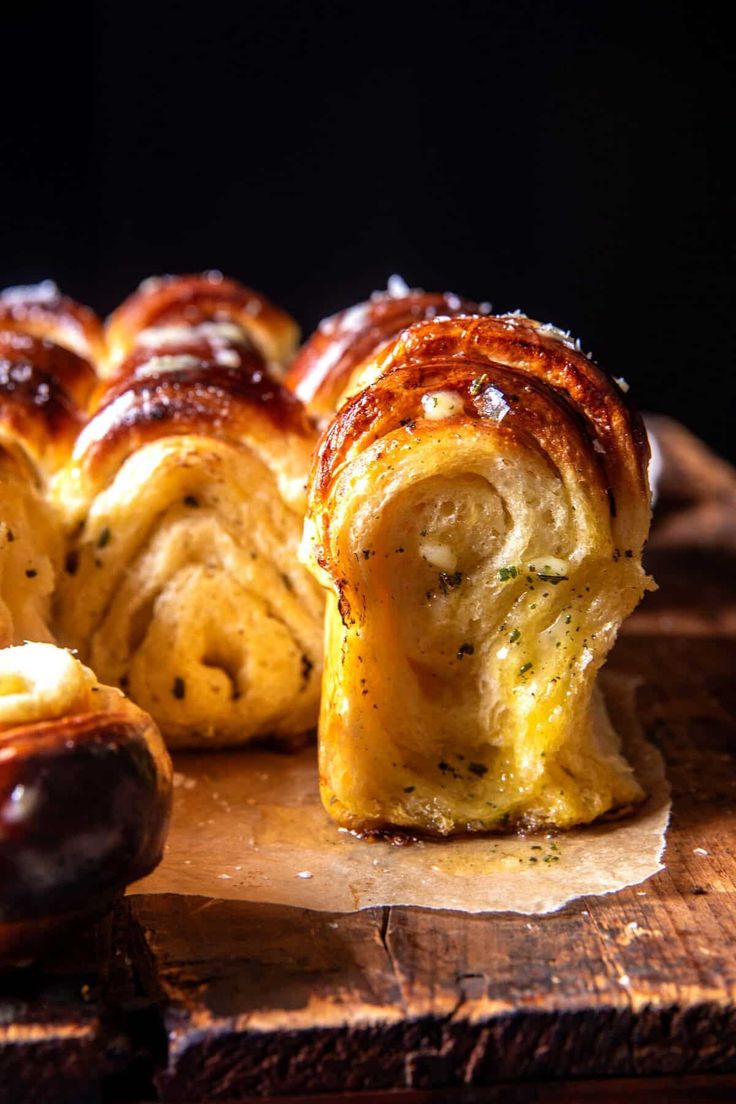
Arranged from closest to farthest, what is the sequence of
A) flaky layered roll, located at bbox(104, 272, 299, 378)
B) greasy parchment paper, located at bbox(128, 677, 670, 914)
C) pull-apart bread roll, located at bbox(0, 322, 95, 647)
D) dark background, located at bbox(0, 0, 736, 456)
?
greasy parchment paper, located at bbox(128, 677, 670, 914) → pull-apart bread roll, located at bbox(0, 322, 95, 647) → flaky layered roll, located at bbox(104, 272, 299, 378) → dark background, located at bbox(0, 0, 736, 456)

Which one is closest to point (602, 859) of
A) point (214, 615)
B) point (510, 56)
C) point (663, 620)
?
point (214, 615)

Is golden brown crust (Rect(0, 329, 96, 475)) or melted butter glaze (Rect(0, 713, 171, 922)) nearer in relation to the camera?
melted butter glaze (Rect(0, 713, 171, 922))

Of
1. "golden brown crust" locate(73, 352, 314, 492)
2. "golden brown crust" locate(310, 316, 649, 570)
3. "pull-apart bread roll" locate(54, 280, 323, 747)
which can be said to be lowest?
"pull-apart bread roll" locate(54, 280, 323, 747)

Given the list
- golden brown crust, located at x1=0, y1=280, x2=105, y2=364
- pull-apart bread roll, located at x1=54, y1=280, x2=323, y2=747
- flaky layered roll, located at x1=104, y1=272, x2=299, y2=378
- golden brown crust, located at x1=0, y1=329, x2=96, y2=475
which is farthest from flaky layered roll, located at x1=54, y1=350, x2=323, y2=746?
golden brown crust, located at x1=0, y1=280, x2=105, y2=364

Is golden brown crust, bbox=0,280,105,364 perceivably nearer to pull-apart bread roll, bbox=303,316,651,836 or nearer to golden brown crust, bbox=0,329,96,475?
golden brown crust, bbox=0,329,96,475

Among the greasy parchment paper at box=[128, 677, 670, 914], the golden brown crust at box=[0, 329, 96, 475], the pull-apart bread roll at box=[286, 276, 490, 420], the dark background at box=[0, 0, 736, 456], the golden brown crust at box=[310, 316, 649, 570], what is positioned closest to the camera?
the greasy parchment paper at box=[128, 677, 670, 914]

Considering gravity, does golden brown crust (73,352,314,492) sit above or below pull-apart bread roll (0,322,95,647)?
above

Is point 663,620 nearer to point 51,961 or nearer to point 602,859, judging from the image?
point 602,859
